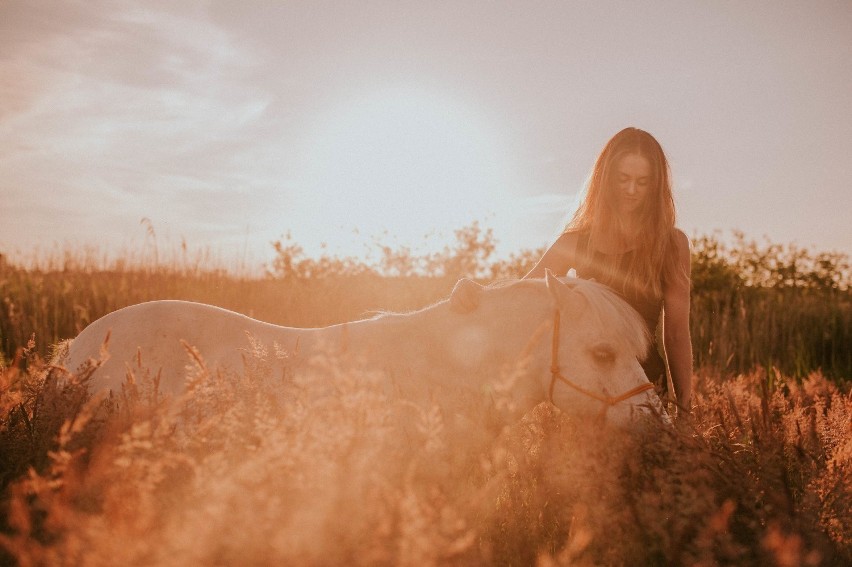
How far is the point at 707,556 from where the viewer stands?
2031 mm

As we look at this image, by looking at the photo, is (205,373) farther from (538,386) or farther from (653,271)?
(653,271)

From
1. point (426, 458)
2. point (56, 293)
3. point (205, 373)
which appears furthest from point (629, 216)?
point (56, 293)

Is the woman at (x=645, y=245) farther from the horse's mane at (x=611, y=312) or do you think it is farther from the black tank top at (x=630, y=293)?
the horse's mane at (x=611, y=312)

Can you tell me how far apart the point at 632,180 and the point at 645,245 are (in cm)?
61

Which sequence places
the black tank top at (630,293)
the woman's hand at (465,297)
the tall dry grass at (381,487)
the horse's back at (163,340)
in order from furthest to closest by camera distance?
1. the black tank top at (630,293)
2. the horse's back at (163,340)
3. the woman's hand at (465,297)
4. the tall dry grass at (381,487)

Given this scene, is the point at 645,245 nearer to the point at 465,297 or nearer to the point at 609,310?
the point at 609,310

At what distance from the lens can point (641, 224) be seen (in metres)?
5.39

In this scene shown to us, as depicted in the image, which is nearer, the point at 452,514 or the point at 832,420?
the point at 452,514

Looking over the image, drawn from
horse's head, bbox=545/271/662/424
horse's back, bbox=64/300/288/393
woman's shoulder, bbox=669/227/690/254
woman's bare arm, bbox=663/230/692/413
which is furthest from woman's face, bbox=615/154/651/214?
horse's back, bbox=64/300/288/393

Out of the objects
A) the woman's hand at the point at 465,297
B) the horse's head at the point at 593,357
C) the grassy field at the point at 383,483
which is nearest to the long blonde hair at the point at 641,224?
the grassy field at the point at 383,483

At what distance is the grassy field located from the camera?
168cm

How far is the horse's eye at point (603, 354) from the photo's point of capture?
11.4 feet

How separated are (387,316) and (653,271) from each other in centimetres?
273

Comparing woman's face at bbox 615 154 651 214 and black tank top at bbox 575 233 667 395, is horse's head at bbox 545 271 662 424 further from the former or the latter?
woman's face at bbox 615 154 651 214
